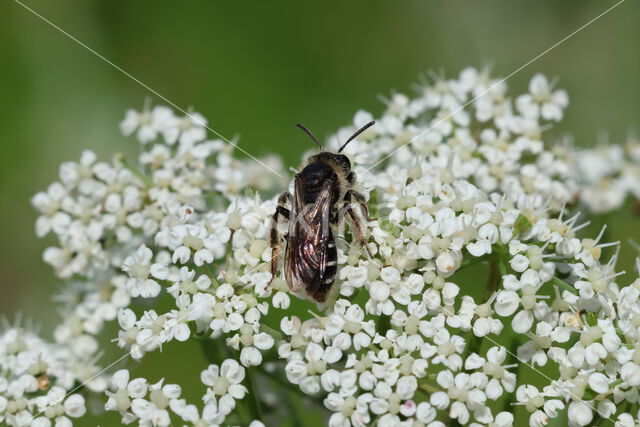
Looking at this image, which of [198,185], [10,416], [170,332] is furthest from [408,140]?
[10,416]

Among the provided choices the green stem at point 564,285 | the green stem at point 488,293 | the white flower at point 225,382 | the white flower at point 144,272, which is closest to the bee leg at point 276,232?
the white flower at point 225,382

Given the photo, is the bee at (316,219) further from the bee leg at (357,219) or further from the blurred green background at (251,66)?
the blurred green background at (251,66)

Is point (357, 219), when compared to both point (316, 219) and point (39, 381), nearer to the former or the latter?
point (316, 219)

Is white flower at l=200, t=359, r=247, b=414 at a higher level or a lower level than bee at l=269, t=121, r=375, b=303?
lower

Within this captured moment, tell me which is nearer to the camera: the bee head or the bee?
the bee

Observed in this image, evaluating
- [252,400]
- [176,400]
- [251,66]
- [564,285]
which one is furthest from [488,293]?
[251,66]

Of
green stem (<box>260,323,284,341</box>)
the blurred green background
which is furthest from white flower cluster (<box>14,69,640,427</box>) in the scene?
the blurred green background

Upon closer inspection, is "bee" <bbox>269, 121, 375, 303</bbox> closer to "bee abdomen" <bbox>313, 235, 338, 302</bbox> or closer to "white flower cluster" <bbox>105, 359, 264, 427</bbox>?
"bee abdomen" <bbox>313, 235, 338, 302</bbox>
